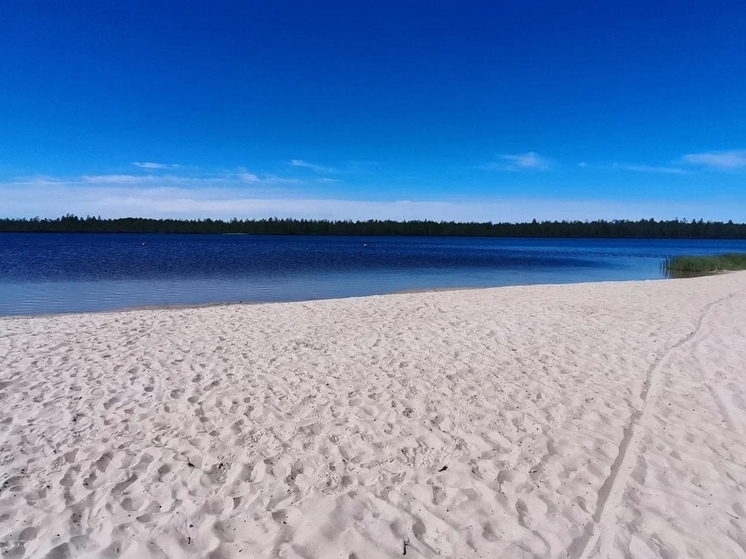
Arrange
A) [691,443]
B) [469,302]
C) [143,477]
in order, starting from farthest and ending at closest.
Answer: [469,302], [691,443], [143,477]

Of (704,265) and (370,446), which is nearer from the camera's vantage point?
(370,446)

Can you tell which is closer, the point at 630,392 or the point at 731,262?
the point at 630,392

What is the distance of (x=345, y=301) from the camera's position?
46.7ft

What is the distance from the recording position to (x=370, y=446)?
184 inches

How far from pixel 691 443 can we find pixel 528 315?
6661 mm

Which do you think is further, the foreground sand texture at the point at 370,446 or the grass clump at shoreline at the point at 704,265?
the grass clump at shoreline at the point at 704,265

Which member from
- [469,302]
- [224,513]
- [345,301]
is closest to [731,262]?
[469,302]

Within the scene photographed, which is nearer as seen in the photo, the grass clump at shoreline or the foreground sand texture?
the foreground sand texture

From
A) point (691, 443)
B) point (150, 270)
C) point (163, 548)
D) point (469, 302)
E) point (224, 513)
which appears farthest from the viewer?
point (150, 270)

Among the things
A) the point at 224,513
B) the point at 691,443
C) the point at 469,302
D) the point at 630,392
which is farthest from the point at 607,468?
the point at 469,302

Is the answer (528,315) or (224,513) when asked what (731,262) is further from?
(224,513)

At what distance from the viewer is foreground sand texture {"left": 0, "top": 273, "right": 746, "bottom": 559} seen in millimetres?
3398

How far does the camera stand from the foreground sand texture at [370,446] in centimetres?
340

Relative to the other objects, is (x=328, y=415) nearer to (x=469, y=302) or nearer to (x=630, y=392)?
(x=630, y=392)
